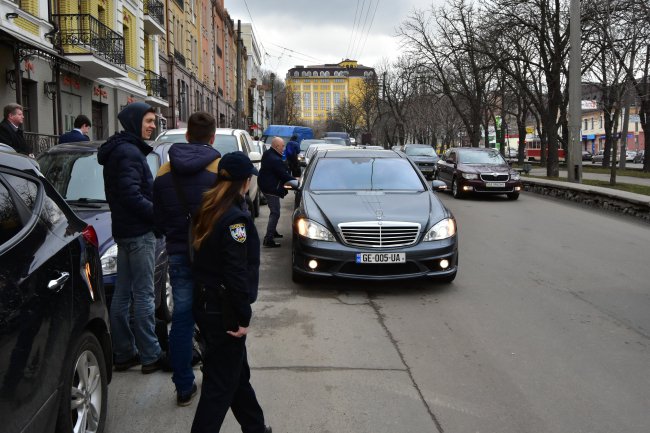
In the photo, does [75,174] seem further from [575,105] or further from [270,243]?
[575,105]

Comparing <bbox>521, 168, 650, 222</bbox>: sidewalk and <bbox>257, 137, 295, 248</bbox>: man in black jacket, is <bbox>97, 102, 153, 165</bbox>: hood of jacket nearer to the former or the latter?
<bbox>257, 137, 295, 248</bbox>: man in black jacket

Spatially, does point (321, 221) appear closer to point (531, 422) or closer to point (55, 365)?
point (531, 422)

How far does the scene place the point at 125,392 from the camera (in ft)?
13.1

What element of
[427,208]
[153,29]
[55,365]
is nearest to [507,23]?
[153,29]

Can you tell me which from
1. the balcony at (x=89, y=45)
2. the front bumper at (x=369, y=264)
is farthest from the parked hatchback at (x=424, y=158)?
the front bumper at (x=369, y=264)

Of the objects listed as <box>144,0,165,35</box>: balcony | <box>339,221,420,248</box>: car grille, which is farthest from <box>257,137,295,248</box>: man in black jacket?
<box>144,0,165,35</box>: balcony

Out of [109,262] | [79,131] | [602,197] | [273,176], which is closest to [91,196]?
[109,262]

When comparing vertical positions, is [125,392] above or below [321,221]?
below

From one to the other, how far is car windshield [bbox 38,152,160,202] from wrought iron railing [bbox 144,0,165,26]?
24795 mm

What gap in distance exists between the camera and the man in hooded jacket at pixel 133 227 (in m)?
4.07

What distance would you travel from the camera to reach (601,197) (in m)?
15.5

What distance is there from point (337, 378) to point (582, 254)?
246 inches

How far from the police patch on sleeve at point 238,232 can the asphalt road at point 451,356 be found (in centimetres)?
131

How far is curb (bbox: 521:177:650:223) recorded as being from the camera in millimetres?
13518
